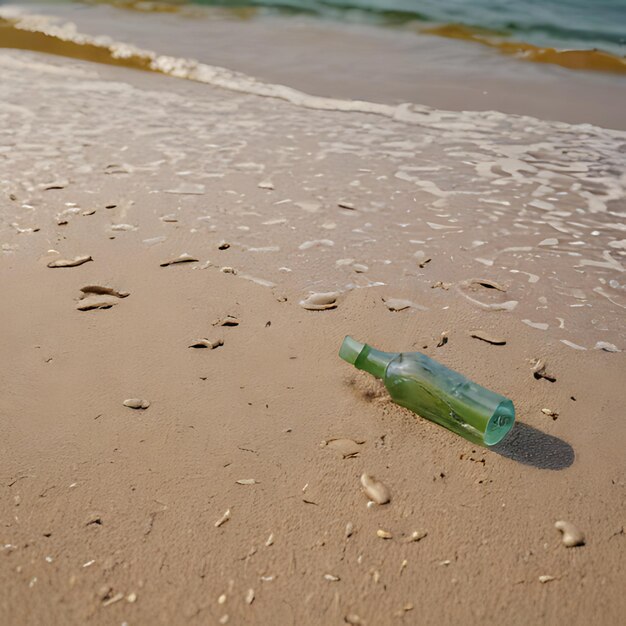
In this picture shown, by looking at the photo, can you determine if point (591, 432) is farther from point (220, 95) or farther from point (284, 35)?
point (284, 35)

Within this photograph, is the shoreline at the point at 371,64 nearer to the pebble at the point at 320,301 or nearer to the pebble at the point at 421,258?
the pebble at the point at 421,258

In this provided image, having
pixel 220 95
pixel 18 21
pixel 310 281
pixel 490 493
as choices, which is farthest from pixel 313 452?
pixel 18 21

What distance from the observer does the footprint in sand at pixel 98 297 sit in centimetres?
190

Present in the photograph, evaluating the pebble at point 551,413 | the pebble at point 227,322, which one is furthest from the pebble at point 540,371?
the pebble at point 227,322

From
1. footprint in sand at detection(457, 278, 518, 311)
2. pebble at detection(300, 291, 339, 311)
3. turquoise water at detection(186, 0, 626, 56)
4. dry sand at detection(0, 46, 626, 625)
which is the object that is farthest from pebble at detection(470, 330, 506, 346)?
turquoise water at detection(186, 0, 626, 56)

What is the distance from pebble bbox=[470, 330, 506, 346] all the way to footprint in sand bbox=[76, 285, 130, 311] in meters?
0.95

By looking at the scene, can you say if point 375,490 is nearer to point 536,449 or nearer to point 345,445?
point 345,445

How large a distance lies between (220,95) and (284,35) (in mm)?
2255

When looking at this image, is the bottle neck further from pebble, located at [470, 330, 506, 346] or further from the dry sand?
Result: pebble, located at [470, 330, 506, 346]

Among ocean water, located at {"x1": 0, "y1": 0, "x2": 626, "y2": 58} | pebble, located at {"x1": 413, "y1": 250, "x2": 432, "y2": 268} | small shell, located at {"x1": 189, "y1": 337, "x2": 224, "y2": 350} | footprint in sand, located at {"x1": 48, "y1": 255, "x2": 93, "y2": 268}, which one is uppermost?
ocean water, located at {"x1": 0, "y1": 0, "x2": 626, "y2": 58}

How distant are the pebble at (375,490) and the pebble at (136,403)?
506 mm

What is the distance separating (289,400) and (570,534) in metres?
0.64

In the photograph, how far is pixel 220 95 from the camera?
4.27 meters

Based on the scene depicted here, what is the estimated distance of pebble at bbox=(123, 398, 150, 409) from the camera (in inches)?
61.1
